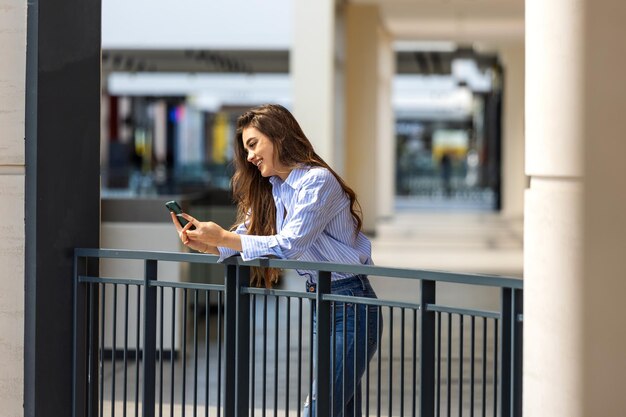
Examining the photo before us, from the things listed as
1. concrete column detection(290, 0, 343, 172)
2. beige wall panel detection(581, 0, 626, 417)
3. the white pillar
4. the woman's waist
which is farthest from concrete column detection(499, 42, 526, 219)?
beige wall panel detection(581, 0, 626, 417)

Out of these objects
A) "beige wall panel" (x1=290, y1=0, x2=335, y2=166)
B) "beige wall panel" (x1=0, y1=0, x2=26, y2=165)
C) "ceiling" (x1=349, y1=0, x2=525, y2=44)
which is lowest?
"beige wall panel" (x1=0, y1=0, x2=26, y2=165)

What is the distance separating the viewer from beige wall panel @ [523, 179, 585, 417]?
14.1ft

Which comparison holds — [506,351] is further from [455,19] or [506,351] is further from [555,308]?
[455,19]

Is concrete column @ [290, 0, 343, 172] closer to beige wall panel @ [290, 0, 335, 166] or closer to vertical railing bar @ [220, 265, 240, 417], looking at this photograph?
beige wall panel @ [290, 0, 335, 166]

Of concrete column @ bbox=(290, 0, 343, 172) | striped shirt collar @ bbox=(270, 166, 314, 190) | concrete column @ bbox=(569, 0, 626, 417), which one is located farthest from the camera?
concrete column @ bbox=(290, 0, 343, 172)

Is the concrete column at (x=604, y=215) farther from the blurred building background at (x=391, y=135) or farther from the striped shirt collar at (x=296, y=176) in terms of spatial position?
the striped shirt collar at (x=296, y=176)

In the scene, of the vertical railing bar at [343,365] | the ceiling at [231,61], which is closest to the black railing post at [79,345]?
the vertical railing bar at [343,365]

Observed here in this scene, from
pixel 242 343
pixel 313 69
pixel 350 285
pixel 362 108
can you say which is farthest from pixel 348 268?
pixel 362 108

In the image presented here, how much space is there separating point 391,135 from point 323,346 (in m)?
29.7

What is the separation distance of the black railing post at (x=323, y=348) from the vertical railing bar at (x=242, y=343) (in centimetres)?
38

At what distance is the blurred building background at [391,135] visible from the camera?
429 cm

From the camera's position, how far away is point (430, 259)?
19.5 m

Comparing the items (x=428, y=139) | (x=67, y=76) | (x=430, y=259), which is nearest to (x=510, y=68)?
(x=430, y=259)

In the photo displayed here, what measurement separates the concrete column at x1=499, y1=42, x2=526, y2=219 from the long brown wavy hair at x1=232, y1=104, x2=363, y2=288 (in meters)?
28.4
